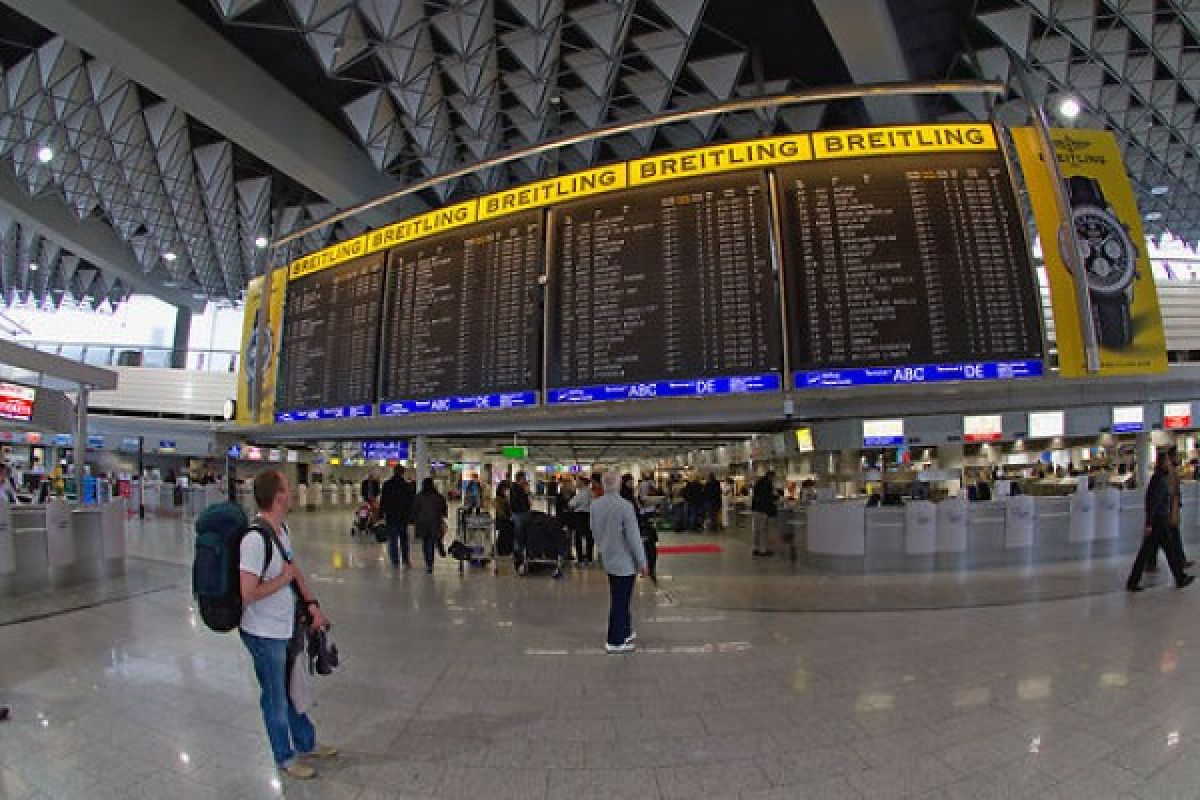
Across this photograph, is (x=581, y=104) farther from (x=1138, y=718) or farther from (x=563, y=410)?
(x=1138, y=718)

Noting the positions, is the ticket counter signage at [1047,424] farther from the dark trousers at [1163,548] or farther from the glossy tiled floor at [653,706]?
the glossy tiled floor at [653,706]

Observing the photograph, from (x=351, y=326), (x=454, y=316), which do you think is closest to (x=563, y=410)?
(x=454, y=316)

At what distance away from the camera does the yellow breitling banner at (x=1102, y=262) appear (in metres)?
6.91

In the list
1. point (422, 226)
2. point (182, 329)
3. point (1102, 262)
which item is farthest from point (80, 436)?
point (182, 329)

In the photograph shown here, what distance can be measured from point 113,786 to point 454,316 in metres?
7.18

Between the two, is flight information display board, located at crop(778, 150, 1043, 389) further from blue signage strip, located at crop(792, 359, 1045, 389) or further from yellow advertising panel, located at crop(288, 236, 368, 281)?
yellow advertising panel, located at crop(288, 236, 368, 281)

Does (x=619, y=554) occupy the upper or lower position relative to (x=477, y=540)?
upper

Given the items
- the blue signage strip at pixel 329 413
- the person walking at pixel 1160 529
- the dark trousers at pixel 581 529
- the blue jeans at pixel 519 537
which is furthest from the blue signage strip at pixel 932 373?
the blue signage strip at pixel 329 413

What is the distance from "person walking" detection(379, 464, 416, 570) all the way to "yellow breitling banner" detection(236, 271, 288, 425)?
309 centimetres

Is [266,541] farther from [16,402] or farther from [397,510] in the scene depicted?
[16,402]

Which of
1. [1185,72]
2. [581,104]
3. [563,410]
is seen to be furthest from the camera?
[1185,72]

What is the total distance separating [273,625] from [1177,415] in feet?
52.4

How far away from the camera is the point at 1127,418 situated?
11.2m

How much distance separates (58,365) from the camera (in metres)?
9.92
